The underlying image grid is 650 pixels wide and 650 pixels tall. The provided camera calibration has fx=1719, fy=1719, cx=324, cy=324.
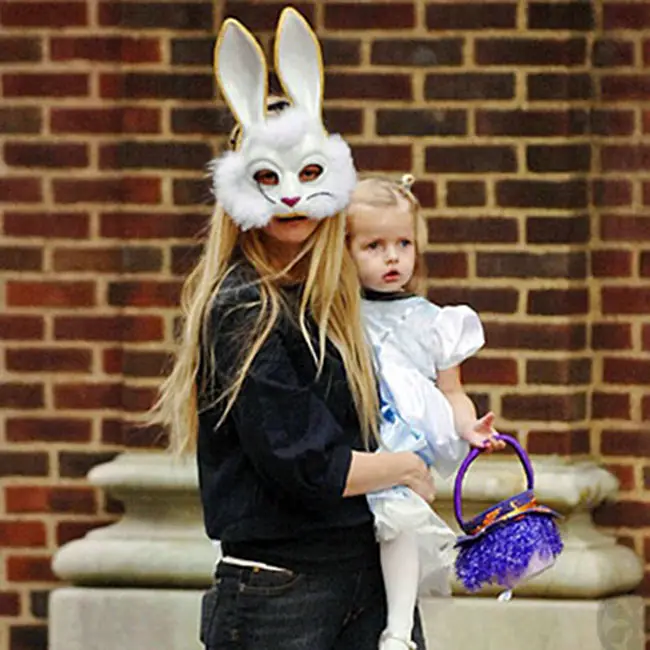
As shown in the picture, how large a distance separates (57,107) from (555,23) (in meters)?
1.35

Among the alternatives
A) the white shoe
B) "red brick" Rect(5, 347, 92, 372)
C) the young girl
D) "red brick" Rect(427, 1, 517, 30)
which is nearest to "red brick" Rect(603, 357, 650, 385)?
"red brick" Rect(427, 1, 517, 30)

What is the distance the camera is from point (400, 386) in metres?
3.25

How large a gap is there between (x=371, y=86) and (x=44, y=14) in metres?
0.90

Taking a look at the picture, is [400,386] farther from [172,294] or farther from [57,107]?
[57,107]

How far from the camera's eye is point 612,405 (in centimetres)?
460

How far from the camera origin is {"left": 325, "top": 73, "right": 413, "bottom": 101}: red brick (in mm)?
4559

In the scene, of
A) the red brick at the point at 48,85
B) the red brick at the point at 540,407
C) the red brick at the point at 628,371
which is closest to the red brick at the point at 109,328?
the red brick at the point at 48,85

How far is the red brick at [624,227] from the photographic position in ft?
15.0

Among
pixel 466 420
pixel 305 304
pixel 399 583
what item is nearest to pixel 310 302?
pixel 305 304

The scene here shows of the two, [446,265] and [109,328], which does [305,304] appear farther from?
[109,328]

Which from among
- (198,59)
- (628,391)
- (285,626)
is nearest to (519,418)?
(628,391)

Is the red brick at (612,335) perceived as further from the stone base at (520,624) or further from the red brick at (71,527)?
the red brick at (71,527)

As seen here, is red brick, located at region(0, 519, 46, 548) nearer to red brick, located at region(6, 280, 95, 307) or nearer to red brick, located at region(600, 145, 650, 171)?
red brick, located at region(6, 280, 95, 307)

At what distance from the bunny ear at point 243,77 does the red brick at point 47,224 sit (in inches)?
56.6
